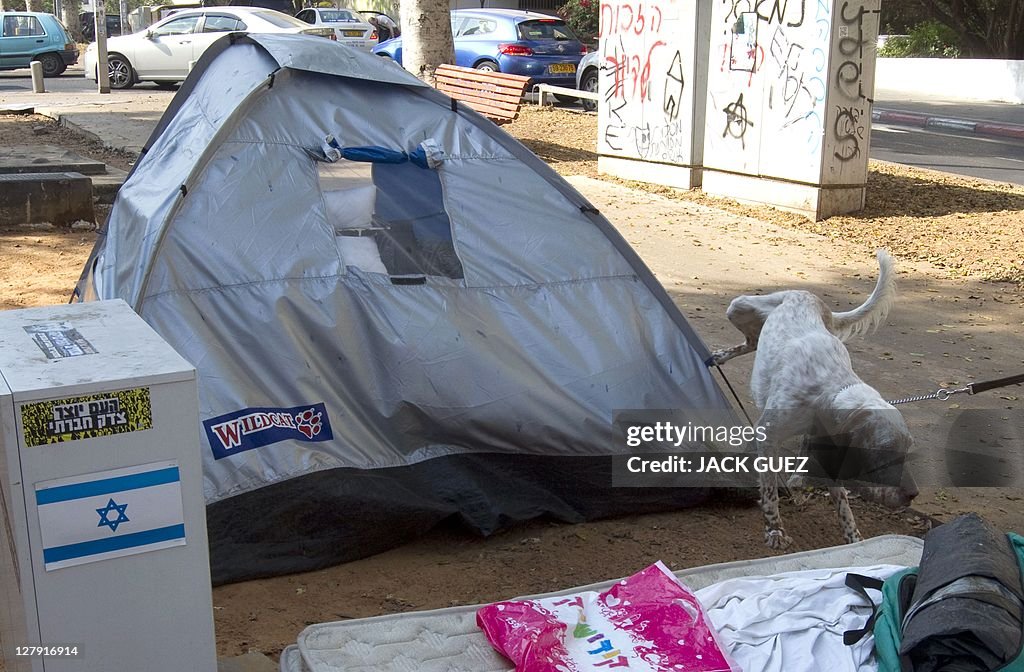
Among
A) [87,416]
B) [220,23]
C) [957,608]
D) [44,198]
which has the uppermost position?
[220,23]

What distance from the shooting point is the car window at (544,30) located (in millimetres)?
18781

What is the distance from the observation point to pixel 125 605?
7.84 feet

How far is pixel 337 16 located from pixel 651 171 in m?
14.6

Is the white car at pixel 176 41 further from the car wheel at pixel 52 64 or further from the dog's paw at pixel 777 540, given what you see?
the dog's paw at pixel 777 540

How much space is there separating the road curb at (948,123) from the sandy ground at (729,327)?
264 inches

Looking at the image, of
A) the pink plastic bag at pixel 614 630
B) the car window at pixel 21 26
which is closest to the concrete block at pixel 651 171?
the pink plastic bag at pixel 614 630

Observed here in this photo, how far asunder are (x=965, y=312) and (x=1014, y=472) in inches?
104

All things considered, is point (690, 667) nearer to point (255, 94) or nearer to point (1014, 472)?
point (1014, 472)

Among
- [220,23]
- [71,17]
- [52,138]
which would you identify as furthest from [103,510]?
[71,17]

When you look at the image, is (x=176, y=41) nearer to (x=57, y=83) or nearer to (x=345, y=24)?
(x=345, y=24)

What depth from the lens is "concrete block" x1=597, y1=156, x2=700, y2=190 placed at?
36.9ft

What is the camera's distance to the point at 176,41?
19.6 metres

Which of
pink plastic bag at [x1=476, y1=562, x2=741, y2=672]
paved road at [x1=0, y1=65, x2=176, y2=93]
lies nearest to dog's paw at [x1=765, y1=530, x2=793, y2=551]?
pink plastic bag at [x1=476, y1=562, x2=741, y2=672]

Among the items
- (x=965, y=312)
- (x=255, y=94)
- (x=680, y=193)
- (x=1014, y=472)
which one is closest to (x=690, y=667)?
(x=1014, y=472)
